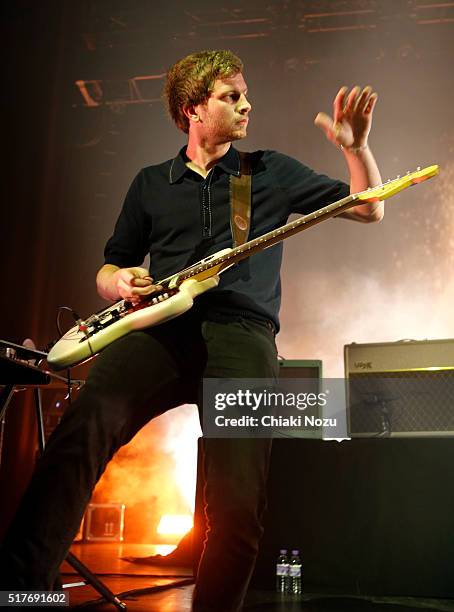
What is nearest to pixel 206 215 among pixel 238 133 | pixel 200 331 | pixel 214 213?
Result: pixel 214 213

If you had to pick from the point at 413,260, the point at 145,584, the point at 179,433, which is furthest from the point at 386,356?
the point at 179,433

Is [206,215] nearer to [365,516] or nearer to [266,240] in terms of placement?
[266,240]

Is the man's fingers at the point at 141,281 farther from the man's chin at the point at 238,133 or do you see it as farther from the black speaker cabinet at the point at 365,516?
the black speaker cabinet at the point at 365,516

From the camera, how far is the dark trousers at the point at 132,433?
1.39 m

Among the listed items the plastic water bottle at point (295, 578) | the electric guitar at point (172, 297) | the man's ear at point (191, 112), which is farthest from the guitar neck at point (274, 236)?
the plastic water bottle at point (295, 578)

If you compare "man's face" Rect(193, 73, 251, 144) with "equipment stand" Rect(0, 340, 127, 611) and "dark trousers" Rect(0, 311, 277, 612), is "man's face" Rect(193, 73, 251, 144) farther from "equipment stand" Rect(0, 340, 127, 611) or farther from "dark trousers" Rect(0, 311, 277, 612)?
"equipment stand" Rect(0, 340, 127, 611)

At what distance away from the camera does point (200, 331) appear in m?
1.74

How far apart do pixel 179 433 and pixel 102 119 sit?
2.95m

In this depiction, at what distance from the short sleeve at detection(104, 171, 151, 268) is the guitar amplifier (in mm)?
1630

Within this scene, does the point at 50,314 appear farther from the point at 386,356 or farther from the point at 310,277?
the point at 386,356

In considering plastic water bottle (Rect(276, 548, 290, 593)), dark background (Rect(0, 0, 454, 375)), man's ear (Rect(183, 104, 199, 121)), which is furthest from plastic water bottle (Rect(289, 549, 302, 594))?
dark background (Rect(0, 0, 454, 375))

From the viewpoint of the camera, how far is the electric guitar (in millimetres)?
1738

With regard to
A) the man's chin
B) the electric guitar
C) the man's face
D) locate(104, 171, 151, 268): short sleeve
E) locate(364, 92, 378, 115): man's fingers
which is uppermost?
the man's face

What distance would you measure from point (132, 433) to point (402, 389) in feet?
6.28
